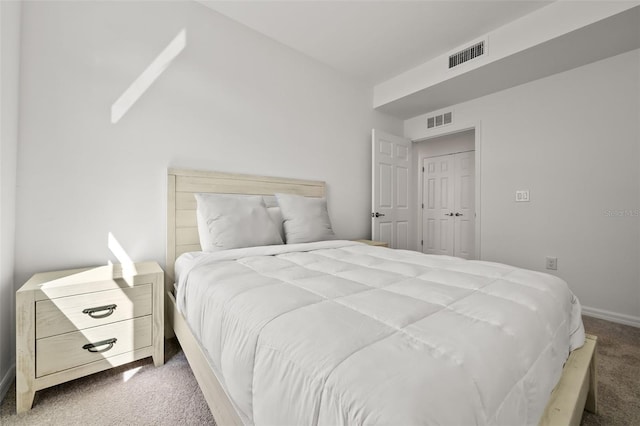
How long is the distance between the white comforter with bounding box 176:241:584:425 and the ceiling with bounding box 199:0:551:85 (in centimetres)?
222

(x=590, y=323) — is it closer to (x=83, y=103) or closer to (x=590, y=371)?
(x=590, y=371)

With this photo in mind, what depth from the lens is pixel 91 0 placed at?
1857 mm

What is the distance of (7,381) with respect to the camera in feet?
4.80

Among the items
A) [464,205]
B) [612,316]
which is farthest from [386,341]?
[464,205]

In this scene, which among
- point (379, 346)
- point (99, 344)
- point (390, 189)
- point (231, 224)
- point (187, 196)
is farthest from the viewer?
point (390, 189)

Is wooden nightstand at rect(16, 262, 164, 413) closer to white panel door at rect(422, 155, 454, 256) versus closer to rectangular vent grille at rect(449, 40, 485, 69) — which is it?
rectangular vent grille at rect(449, 40, 485, 69)

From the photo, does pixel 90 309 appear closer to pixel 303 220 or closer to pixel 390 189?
pixel 303 220

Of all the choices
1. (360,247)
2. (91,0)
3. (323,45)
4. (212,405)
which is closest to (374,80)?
(323,45)

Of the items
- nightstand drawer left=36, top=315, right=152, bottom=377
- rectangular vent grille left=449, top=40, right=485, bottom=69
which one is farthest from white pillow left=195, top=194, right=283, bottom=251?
rectangular vent grille left=449, top=40, right=485, bottom=69

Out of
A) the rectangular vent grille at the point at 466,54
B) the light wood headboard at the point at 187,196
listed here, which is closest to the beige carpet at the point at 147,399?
the light wood headboard at the point at 187,196

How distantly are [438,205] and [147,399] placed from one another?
445 cm

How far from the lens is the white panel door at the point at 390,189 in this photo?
139 inches

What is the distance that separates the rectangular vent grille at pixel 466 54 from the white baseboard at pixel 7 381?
4.12 m

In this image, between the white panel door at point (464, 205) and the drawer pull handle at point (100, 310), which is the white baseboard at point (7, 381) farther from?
the white panel door at point (464, 205)
